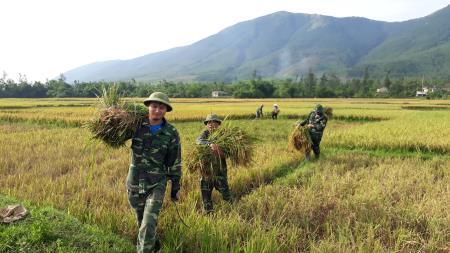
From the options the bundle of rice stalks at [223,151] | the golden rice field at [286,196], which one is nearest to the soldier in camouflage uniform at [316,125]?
the golden rice field at [286,196]

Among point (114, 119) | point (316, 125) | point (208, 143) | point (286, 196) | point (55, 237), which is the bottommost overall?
point (286, 196)

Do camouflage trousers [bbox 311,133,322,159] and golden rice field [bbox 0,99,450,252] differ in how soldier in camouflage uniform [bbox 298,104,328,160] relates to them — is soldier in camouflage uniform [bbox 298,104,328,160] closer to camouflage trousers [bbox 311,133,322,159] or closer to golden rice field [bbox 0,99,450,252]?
camouflage trousers [bbox 311,133,322,159]

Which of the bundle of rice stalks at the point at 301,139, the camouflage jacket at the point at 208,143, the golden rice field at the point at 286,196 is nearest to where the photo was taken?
the golden rice field at the point at 286,196

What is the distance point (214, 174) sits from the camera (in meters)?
6.64

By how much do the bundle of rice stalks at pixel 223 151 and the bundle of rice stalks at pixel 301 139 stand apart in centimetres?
437

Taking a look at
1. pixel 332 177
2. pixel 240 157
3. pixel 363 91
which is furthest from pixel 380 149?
pixel 363 91

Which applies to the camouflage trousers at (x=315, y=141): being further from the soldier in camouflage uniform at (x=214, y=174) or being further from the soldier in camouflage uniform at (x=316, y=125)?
the soldier in camouflage uniform at (x=214, y=174)

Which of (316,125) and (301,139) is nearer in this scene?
(301,139)

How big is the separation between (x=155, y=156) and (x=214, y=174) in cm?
183

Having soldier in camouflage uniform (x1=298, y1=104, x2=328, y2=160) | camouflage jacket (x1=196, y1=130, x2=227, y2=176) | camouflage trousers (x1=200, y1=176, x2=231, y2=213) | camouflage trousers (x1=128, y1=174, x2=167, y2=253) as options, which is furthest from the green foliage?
soldier in camouflage uniform (x1=298, y1=104, x2=328, y2=160)

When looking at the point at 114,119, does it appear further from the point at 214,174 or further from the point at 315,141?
the point at 315,141

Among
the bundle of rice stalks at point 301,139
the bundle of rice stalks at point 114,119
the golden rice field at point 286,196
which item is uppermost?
the bundle of rice stalks at point 114,119

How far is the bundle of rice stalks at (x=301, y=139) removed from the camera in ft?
36.7

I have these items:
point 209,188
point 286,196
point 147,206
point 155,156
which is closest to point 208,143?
point 209,188
